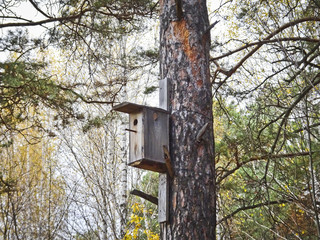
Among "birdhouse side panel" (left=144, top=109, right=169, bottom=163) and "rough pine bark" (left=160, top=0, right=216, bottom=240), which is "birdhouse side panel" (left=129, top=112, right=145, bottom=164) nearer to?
"birdhouse side panel" (left=144, top=109, right=169, bottom=163)

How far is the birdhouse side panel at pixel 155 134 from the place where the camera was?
2.90 meters

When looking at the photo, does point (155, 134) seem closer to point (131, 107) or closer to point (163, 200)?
point (131, 107)

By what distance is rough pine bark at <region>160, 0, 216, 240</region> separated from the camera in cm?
277

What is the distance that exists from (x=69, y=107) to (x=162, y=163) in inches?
126

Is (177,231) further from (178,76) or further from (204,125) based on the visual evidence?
(178,76)

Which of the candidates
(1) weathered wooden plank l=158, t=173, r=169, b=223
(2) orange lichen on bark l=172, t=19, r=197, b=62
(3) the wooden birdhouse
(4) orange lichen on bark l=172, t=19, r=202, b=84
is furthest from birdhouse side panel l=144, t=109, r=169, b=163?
(2) orange lichen on bark l=172, t=19, r=197, b=62

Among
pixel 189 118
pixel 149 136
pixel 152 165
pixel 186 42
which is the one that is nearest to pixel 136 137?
pixel 149 136

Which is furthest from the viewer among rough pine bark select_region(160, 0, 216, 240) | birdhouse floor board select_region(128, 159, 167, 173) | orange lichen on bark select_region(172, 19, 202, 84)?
orange lichen on bark select_region(172, 19, 202, 84)

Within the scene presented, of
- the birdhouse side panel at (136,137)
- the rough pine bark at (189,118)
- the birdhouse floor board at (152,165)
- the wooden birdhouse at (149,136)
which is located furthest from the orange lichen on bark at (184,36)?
the birdhouse floor board at (152,165)

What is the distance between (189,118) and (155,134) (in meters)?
0.26

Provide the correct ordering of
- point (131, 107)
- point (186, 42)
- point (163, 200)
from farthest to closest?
point (186, 42), point (131, 107), point (163, 200)

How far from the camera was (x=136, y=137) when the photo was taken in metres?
3.02

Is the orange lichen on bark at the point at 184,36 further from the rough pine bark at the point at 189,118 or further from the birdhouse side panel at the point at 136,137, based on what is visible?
the birdhouse side panel at the point at 136,137

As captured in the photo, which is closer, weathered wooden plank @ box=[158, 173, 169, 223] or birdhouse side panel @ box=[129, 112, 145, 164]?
weathered wooden plank @ box=[158, 173, 169, 223]
